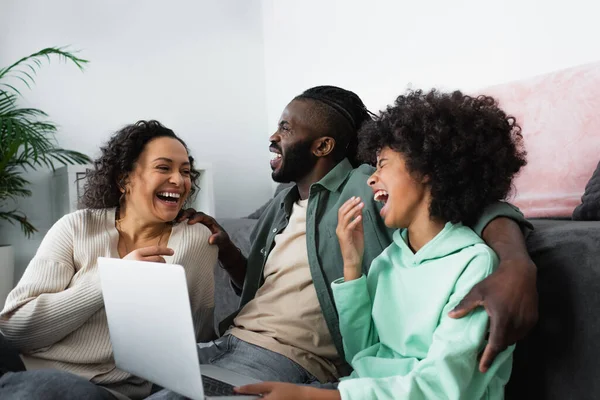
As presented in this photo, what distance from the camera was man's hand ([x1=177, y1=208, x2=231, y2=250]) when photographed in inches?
53.7

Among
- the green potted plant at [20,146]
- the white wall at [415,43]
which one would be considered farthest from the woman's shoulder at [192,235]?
the green potted plant at [20,146]

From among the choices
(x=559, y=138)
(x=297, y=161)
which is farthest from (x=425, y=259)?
(x=559, y=138)

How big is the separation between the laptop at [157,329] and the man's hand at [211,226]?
1.06 feet

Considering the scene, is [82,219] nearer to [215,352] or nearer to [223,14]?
[215,352]

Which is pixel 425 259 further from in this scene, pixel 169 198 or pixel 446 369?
pixel 169 198

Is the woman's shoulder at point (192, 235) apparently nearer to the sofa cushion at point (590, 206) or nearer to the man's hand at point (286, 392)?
the man's hand at point (286, 392)

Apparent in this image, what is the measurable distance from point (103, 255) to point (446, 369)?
2.37 ft

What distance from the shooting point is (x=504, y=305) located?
2.69 feet

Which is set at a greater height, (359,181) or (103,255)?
(359,181)

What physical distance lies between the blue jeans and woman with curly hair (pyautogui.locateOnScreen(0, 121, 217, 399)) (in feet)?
0.39

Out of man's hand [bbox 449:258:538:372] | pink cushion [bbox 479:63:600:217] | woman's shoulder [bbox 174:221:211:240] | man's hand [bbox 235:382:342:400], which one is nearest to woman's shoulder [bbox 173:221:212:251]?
woman's shoulder [bbox 174:221:211:240]

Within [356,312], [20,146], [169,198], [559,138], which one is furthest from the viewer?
[20,146]

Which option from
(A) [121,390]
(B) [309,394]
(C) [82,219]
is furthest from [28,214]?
(B) [309,394]

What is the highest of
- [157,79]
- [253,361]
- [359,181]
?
[157,79]
